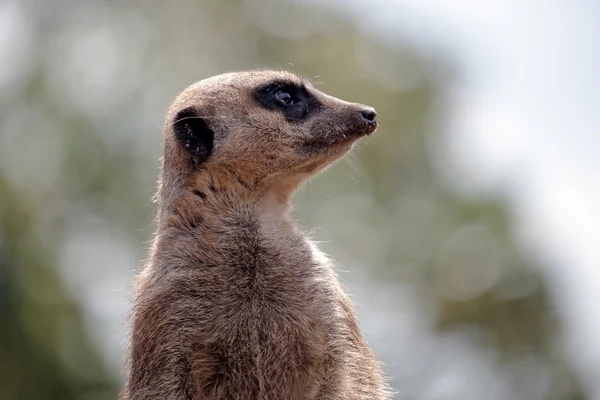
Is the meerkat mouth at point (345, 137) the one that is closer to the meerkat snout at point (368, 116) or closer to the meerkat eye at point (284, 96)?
the meerkat snout at point (368, 116)

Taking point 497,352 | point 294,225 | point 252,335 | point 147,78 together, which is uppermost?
point 294,225

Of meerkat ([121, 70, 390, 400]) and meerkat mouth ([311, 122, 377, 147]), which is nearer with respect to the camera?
meerkat ([121, 70, 390, 400])

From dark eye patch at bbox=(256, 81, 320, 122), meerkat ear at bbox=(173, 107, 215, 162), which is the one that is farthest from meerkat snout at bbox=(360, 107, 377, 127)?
meerkat ear at bbox=(173, 107, 215, 162)

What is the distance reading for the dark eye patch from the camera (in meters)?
7.72

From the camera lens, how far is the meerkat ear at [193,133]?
7598 mm

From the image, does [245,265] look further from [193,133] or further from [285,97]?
[285,97]

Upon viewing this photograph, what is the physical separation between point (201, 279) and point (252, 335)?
0.49 metres

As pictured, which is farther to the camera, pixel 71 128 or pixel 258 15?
pixel 258 15

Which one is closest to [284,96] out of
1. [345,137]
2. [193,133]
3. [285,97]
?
[285,97]

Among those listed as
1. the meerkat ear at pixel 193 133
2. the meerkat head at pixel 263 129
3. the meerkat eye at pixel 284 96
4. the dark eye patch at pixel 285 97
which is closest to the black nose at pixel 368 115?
the meerkat head at pixel 263 129

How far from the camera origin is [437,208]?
31.2 m

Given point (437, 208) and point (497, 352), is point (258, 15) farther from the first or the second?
point (497, 352)

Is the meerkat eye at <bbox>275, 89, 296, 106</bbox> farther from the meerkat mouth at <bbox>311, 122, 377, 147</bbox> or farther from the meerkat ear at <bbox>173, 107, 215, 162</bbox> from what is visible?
the meerkat ear at <bbox>173, 107, 215, 162</bbox>

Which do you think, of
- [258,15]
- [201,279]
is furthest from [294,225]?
[258,15]
